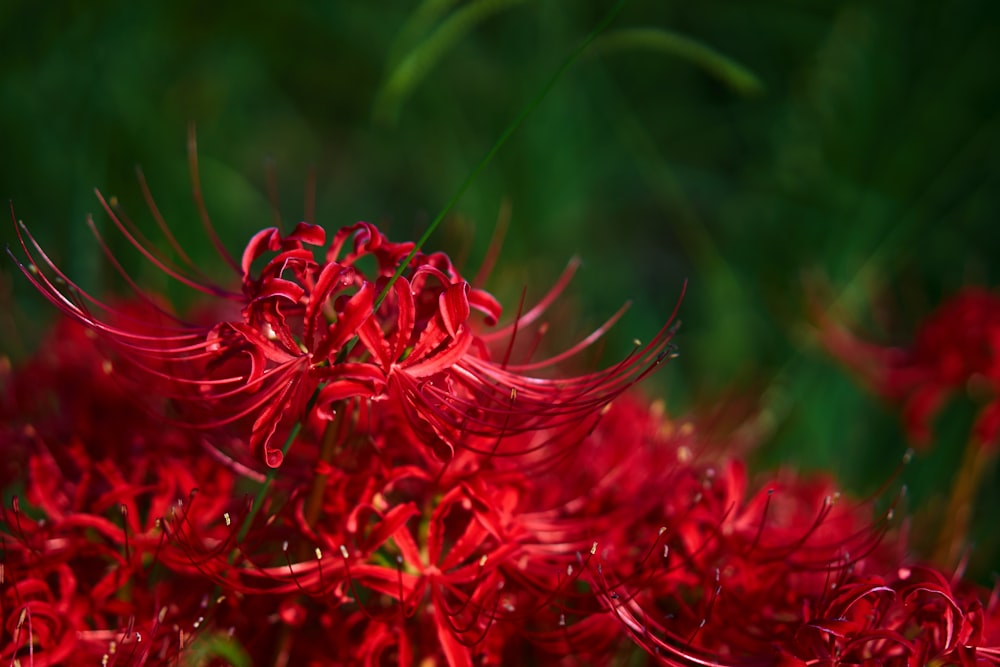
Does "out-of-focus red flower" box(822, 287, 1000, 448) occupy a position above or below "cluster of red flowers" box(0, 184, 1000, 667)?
above

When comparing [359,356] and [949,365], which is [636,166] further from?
[359,356]

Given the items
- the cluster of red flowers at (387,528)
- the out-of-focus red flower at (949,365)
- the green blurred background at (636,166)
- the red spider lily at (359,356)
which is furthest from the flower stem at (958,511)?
the red spider lily at (359,356)

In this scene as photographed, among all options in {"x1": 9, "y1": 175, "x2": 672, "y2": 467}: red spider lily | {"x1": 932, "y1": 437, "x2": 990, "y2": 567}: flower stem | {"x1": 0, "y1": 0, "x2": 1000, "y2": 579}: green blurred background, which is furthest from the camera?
{"x1": 0, "y1": 0, "x2": 1000, "y2": 579}: green blurred background

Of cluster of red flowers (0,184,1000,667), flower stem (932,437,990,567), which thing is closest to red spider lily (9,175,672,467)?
cluster of red flowers (0,184,1000,667)

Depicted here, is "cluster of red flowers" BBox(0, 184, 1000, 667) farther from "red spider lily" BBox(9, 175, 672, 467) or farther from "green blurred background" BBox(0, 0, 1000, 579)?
"green blurred background" BBox(0, 0, 1000, 579)

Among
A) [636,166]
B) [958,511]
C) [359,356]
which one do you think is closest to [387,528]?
[359,356]

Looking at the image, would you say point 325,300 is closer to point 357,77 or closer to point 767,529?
point 767,529
